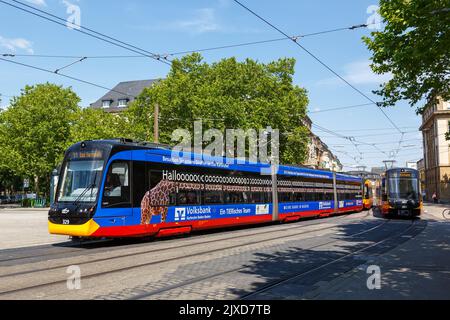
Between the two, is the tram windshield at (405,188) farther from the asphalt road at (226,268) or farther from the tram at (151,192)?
the asphalt road at (226,268)

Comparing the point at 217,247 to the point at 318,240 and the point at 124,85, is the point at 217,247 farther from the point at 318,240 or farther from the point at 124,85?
the point at 124,85

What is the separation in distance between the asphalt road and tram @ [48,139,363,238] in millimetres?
731

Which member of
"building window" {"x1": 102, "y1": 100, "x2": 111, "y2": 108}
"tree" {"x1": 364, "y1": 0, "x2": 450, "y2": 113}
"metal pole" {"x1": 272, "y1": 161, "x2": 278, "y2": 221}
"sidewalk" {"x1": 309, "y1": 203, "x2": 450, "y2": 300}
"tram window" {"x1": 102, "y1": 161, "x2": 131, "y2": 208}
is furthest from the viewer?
"building window" {"x1": 102, "y1": 100, "x2": 111, "y2": 108}

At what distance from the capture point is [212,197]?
1645cm

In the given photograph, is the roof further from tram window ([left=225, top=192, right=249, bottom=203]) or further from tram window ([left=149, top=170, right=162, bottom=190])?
tram window ([left=149, top=170, right=162, bottom=190])

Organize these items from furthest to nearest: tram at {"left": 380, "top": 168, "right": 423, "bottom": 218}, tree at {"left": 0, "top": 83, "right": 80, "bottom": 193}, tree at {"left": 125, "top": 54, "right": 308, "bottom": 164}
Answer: tree at {"left": 0, "top": 83, "right": 80, "bottom": 193}, tree at {"left": 125, "top": 54, "right": 308, "bottom": 164}, tram at {"left": 380, "top": 168, "right": 423, "bottom": 218}

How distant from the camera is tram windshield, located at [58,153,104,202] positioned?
11.8m

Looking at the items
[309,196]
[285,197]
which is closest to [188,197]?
[285,197]

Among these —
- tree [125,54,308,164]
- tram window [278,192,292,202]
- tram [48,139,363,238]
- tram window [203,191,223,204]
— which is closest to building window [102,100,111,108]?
tree [125,54,308,164]

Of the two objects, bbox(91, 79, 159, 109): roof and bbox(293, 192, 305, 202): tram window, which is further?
bbox(91, 79, 159, 109): roof

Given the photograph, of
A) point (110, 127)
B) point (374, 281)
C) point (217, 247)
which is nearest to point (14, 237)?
point (217, 247)

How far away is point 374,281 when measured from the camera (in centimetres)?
748

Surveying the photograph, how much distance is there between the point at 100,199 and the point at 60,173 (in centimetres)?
193

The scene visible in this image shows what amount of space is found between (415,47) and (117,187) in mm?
8667
